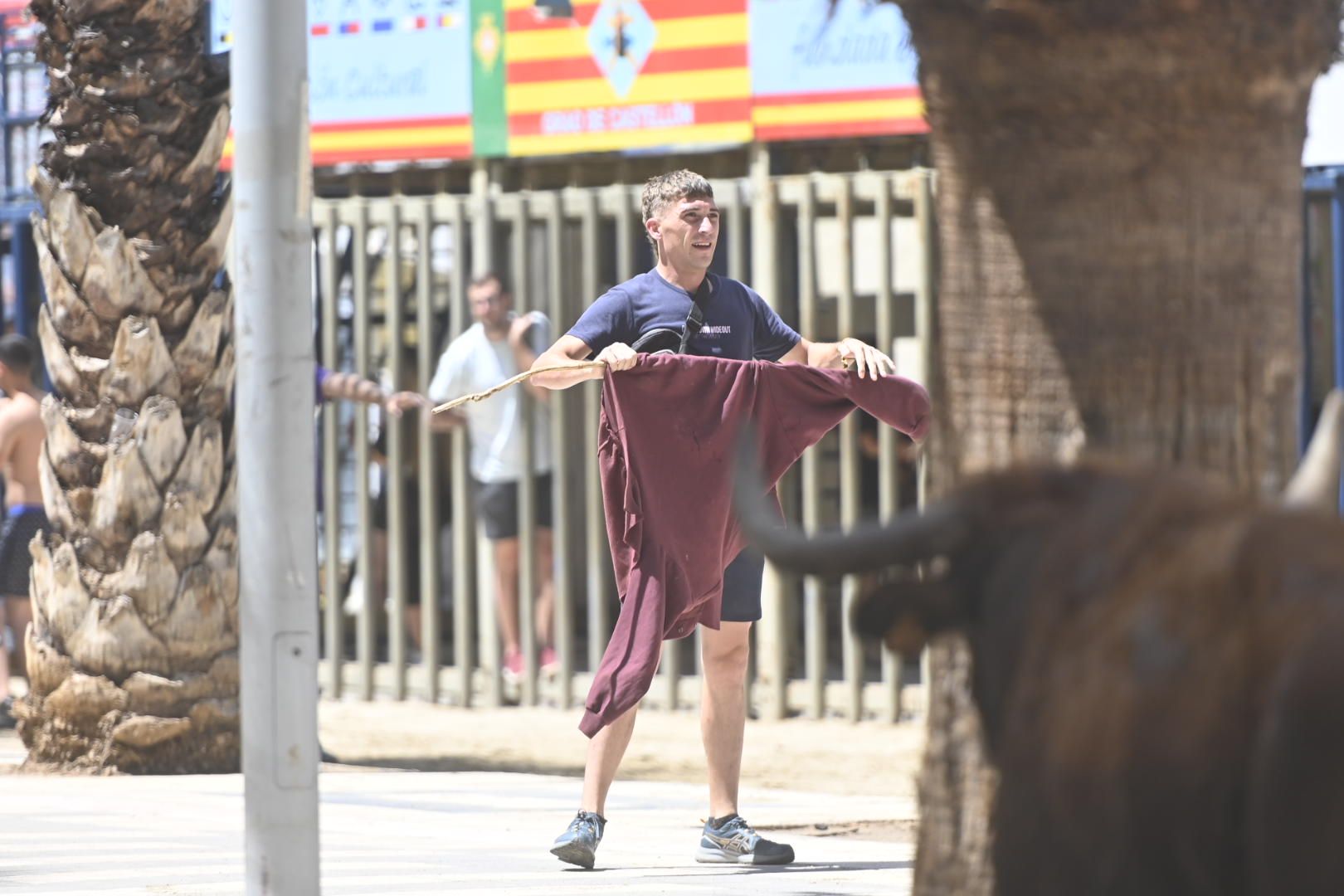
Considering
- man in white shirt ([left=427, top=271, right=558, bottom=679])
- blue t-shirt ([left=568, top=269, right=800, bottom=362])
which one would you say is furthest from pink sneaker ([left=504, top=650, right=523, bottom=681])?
blue t-shirt ([left=568, top=269, right=800, bottom=362])

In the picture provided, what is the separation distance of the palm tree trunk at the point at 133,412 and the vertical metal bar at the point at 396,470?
269 cm

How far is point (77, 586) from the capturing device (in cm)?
891

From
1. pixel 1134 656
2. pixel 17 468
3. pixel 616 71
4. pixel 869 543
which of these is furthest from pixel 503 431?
pixel 1134 656

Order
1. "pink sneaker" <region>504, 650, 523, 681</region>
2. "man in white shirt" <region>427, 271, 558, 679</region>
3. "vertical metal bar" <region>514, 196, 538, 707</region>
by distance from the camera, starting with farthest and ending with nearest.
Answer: "pink sneaker" <region>504, 650, 523, 681</region>, "vertical metal bar" <region>514, 196, 538, 707</region>, "man in white shirt" <region>427, 271, 558, 679</region>

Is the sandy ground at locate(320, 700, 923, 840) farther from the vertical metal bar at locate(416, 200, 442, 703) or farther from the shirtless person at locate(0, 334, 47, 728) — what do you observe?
the shirtless person at locate(0, 334, 47, 728)

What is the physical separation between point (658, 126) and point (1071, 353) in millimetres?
7634

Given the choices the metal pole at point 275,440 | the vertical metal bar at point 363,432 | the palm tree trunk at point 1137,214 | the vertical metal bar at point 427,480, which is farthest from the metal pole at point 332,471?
the palm tree trunk at point 1137,214

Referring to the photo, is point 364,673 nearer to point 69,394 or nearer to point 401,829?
point 69,394

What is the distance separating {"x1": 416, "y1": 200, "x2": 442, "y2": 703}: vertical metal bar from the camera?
11703mm

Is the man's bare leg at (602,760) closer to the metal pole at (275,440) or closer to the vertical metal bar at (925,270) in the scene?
the metal pole at (275,440)

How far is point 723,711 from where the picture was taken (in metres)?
6.80

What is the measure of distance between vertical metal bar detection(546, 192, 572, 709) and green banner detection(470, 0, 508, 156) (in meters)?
0.64

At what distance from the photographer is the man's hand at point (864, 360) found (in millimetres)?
6691

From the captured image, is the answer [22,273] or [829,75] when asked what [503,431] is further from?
[22,273]
